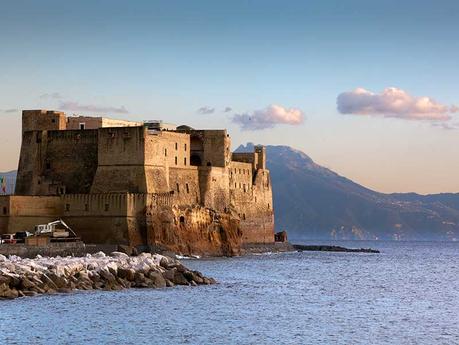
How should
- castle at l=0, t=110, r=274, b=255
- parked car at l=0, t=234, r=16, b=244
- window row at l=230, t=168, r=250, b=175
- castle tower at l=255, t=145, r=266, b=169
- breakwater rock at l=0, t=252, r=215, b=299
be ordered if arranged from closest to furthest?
1. breakwater rock at l=0, t=252, r=215, b=299
2. parked car at l=0, t=234, r=16, b=244
3. castle at l=0, t=110, r=274, b=255
4. window row at l=230, t=168, r=250, b=175
5. castle tower at l=255, t=145, r=266, b=169

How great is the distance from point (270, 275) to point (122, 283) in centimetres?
1656

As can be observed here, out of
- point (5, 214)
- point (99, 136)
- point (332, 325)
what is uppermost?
point (99, 136)

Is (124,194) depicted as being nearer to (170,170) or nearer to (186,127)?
(170,170)

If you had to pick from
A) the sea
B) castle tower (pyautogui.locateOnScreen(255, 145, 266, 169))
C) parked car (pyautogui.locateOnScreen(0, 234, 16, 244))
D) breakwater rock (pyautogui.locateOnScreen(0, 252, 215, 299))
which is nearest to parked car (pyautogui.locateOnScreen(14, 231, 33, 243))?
parked car (pyautogui.locateOnScreen(0, 234, 16, 244))

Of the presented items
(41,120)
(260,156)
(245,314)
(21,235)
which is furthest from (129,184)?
(245,314)

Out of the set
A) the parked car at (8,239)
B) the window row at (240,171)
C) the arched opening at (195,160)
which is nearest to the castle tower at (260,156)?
the window row at (240,171)

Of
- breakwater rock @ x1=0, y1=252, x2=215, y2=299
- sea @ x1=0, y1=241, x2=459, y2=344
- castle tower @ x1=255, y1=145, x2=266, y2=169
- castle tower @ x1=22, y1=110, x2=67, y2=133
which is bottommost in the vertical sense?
sea @ x1=0, y1=241, x2=459, y2=344

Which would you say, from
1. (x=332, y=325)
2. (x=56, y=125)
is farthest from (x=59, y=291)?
(x=56, y=125)

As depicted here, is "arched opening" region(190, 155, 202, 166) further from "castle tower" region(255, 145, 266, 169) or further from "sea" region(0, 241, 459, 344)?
"sea" region(0, 241, 459, 344)

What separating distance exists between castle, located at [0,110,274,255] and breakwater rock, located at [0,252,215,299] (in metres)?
12.6

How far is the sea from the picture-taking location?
39594 millimetres

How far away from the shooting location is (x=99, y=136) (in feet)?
260

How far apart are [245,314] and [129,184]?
32724mm

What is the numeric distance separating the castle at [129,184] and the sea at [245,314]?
11781 millimetres
